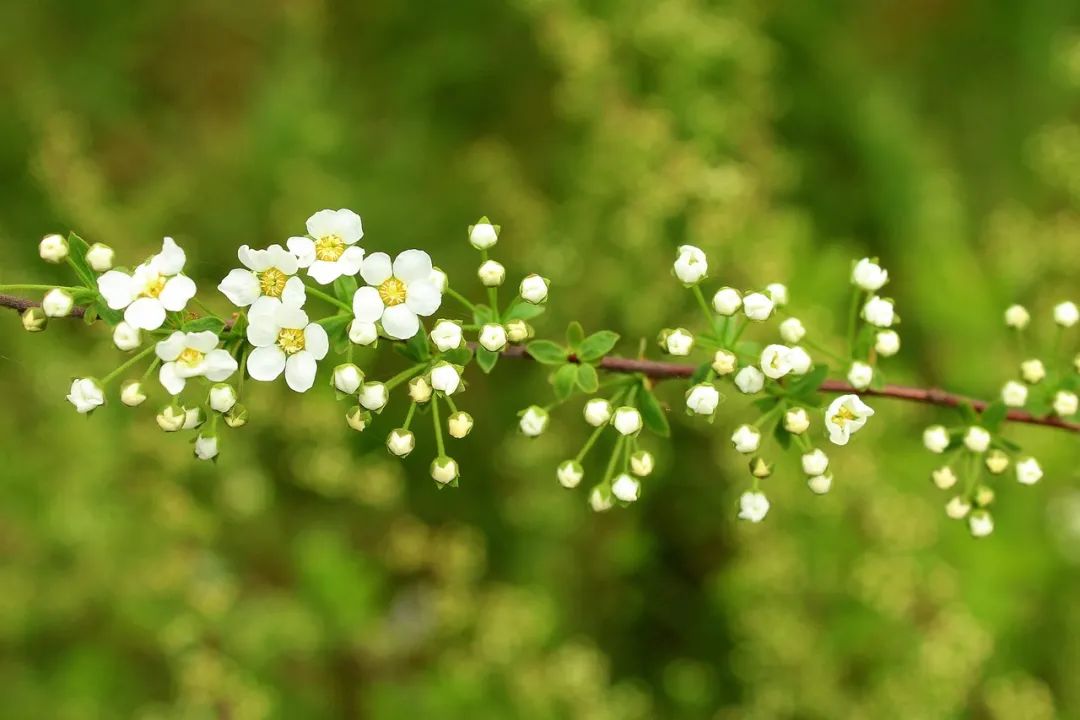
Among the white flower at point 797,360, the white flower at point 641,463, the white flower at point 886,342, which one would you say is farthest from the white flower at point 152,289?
the white flower at point 886,342

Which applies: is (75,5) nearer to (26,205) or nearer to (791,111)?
(26,205)

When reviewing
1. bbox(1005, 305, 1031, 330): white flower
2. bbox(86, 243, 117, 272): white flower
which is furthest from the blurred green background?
bbox(86, 243, 117, 272): white flower

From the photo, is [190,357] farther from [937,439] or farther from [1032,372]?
[1032,372]

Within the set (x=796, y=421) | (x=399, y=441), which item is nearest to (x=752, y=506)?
(x=796, y=421)

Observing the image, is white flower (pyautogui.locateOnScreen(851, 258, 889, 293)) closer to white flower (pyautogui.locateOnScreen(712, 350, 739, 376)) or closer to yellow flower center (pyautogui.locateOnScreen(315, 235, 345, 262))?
white flower (pyautogui.locateOnScreen(712, 350, 739, 376))

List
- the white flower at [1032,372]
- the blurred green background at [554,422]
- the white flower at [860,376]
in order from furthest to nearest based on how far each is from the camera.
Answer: the blurred green background at [554,422] → the white flower at [1032,372] → the white flower at [860,376]

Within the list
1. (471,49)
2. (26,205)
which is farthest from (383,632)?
(471,49)

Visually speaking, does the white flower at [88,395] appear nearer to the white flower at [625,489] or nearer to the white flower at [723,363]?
the white flower at [625,489]

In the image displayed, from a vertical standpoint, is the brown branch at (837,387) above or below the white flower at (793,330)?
below
